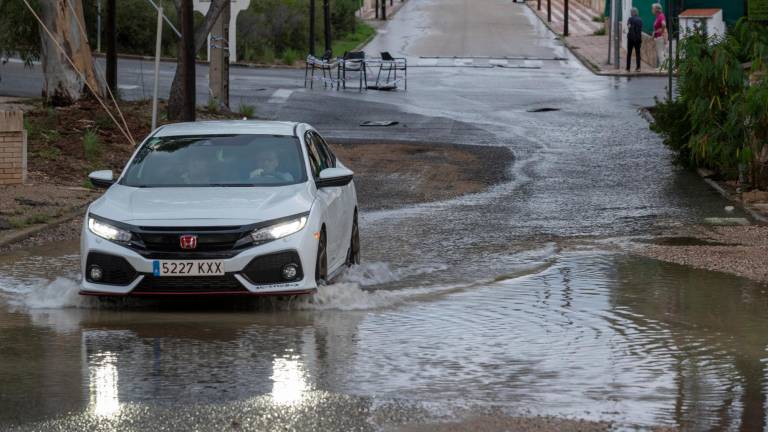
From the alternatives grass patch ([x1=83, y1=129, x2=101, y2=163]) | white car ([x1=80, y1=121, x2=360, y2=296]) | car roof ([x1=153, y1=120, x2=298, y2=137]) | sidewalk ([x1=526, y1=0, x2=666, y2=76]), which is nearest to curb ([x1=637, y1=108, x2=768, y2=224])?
car roof ([x1=153, y1=120, x2=298, y2=137])

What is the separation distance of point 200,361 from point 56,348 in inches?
42.3

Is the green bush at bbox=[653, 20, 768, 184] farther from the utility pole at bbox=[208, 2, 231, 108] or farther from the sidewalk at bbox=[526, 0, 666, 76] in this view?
the sidewalk at bbox=[526, 0, 666, 76]

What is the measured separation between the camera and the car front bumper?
10.6 metres

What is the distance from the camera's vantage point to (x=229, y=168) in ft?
40.0

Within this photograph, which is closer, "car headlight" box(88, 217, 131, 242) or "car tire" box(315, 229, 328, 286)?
"car headlight" box(88, 217, 131, 242)

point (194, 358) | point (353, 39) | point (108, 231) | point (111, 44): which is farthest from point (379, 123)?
point (353, 39)

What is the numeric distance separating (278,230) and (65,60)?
57.3 ft

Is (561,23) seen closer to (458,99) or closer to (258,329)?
(458,99)

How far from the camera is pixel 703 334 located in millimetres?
10086

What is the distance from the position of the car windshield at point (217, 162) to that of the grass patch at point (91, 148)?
10014 mm

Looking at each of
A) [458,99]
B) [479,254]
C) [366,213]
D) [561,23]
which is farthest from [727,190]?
[561,23]

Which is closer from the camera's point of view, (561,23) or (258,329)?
(258,329)

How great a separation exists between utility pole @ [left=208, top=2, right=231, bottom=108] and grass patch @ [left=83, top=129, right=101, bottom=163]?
8.02m

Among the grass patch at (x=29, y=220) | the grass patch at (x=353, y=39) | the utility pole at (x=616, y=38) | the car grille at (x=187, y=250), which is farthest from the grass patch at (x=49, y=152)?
the grass patch at (x=353, y=39)
